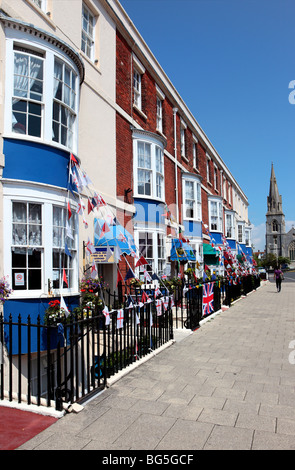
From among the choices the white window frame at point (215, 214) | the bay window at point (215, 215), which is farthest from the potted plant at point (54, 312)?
the bay window at point (215, 215)

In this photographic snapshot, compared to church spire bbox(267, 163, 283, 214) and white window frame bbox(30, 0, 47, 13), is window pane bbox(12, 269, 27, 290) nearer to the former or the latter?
white window frame bbox(30, 0, 47, 13)

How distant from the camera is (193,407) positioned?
497cm

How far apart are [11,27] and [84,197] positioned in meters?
4.35

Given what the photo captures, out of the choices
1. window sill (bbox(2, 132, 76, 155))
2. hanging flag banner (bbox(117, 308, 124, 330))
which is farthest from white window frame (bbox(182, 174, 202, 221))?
hanging flag banner (bbox(117, 308, 124, 330))

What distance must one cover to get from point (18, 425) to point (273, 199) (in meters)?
133

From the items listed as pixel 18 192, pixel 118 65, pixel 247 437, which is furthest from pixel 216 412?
pixel 118 65

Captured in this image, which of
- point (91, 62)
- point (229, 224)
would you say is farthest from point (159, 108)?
point (229, 224)

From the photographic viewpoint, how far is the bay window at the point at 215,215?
2524 centimetres

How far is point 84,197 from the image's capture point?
10094 mm

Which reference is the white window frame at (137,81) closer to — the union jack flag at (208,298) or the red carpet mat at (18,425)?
the union jack flag at (208,298)

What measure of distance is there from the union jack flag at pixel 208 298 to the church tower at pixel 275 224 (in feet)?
392

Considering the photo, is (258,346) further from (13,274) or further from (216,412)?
(13,274)

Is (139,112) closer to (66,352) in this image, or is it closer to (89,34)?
(89,34)

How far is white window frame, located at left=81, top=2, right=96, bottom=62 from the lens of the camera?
36.7ft
